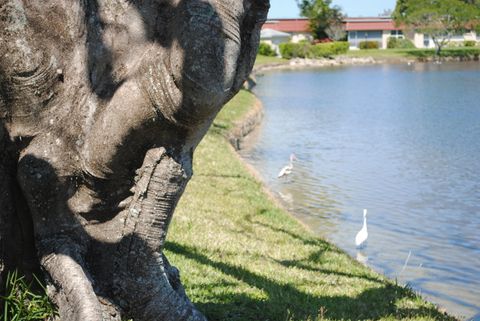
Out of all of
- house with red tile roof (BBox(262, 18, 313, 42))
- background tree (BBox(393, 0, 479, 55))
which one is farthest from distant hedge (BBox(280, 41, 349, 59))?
house with red tile roof (BBox(262, 18, 313, 42))

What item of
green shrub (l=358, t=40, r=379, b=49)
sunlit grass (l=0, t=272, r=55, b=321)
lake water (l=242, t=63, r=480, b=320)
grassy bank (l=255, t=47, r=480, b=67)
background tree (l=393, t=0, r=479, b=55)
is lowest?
lake water (l=242, t=63, r=480, b=320)

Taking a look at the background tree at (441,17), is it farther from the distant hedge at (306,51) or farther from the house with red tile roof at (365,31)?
the house with red tile roof at (365,31)

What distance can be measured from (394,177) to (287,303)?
11828mm

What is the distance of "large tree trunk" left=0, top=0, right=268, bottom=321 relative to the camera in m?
4.12

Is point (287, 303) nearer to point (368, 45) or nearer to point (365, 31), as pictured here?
point (368, 45)

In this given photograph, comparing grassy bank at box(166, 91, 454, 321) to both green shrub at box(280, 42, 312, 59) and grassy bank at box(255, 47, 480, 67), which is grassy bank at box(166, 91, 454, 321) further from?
green shrub at box(280, 42, 312, 59)

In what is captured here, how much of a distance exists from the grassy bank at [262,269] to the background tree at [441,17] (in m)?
71.3

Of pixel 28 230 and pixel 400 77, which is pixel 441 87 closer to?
pixel 400 77

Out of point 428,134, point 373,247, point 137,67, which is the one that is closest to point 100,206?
point 137,67

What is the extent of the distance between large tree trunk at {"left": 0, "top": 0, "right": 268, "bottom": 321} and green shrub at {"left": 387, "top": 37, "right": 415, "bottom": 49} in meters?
94.3

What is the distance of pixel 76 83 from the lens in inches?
174

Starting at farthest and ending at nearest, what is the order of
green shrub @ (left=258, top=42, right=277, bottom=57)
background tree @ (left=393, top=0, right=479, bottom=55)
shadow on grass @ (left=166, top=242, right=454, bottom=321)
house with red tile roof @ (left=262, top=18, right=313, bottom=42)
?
1. house with red tile roof @ (left=262, top=18, right=313, bottom=42)
2. green shrub @ (left=258, top=42, right=277, bottom=57)
3. background tree @ (left=393, top=0, right=479, bottom=55)
4. shadow on grass @ (left=166, top=242, right=454, bottom=321)

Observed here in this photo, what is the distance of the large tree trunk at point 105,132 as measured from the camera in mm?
4125

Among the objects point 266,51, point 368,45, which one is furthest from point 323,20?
point 266,51
